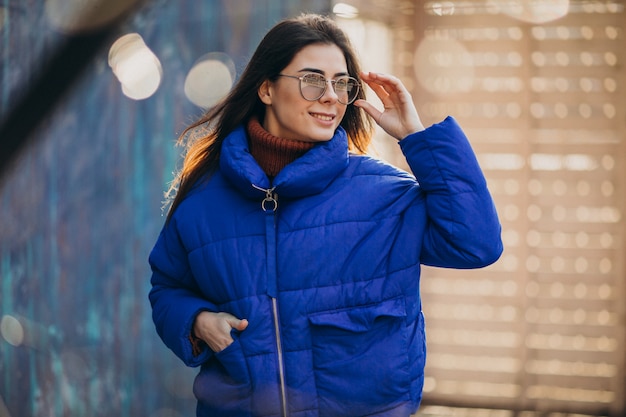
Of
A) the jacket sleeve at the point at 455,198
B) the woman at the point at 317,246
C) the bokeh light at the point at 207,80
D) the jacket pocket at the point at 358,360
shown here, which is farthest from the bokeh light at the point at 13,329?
the jacket sleeve at the point at 455,198

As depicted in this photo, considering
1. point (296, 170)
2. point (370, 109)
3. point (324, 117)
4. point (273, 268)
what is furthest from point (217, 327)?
point (370, 109)

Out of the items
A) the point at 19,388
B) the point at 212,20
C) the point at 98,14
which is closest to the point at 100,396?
the point at 19,388

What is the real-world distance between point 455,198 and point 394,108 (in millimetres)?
418

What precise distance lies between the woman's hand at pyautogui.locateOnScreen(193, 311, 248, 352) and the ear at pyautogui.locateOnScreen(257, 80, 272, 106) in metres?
0.72

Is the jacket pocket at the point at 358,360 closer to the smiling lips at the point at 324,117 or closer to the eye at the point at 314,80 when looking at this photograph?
the smiling lips at the point at 324,117

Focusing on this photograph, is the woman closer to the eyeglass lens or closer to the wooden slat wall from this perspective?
the eyeglass lens

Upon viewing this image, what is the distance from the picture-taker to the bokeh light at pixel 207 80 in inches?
159

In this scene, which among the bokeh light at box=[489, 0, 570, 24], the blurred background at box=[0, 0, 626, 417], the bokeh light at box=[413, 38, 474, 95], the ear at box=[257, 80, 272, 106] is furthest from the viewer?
the bokeh light at box=[413, 38, 474, 95]

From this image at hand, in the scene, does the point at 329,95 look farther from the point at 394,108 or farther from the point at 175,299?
the point at 175,299

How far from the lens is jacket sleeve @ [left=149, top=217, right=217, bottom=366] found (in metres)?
2.37

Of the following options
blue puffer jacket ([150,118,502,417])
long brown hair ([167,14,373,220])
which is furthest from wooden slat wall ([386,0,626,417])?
blue puffer jacket ([150,118,502,417])

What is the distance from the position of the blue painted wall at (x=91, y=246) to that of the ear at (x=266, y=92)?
1651 millimetres

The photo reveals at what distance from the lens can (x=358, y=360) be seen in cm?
218

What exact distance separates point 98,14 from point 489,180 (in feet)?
15.8
